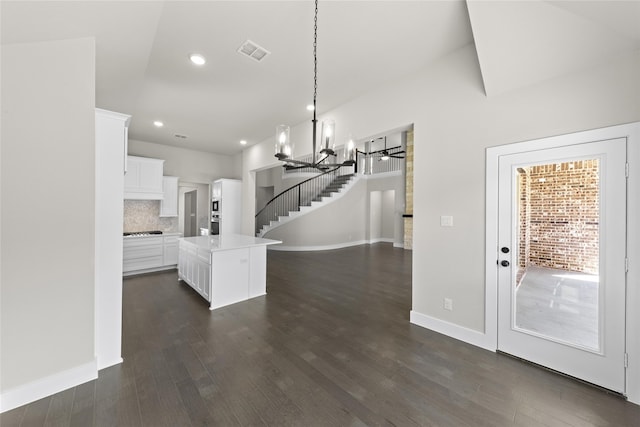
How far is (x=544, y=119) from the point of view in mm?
2188

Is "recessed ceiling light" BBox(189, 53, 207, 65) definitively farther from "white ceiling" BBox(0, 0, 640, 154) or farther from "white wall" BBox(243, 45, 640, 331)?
"white wall" BBox(243, 45, 640, 331)

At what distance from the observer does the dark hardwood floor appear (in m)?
1.64

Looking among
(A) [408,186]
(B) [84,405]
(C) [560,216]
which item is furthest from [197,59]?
(A) [408,186]

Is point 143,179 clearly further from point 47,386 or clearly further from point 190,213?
point 47,386

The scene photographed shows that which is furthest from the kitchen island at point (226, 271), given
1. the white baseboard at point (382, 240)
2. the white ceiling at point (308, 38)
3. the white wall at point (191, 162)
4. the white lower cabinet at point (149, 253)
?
the white baseboard at point (382, 240)

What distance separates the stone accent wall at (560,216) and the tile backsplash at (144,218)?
7237 millimetres

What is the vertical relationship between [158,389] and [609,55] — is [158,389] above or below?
below

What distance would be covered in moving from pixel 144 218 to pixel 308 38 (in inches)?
232

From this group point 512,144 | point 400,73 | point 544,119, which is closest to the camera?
point 544,119

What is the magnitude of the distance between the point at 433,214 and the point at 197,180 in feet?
21.9

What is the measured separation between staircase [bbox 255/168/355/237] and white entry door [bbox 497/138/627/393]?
685 cm

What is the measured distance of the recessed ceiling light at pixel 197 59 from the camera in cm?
282

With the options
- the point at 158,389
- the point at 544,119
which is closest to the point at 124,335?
the point at 158,389

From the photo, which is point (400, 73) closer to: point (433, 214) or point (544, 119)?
point (544, 119)
